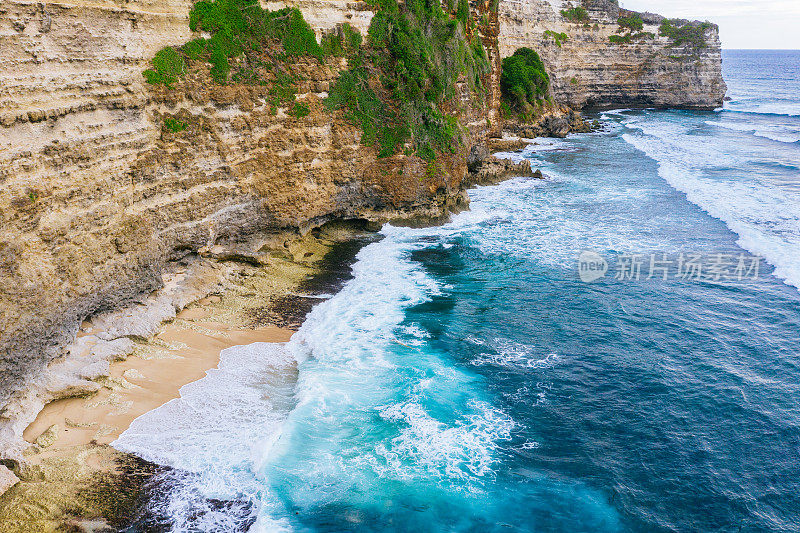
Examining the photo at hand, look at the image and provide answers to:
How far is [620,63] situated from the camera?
73000mm

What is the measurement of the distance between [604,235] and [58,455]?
23.3 m

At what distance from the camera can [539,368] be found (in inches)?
648

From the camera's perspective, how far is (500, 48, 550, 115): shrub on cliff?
165ft

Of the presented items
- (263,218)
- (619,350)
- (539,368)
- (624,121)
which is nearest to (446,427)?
(539,368)

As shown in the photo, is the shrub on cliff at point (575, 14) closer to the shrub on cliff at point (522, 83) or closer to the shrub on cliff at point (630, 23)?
the shrub on cliff at point (630, 23)

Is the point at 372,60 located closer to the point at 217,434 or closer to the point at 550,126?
the point at 217,434

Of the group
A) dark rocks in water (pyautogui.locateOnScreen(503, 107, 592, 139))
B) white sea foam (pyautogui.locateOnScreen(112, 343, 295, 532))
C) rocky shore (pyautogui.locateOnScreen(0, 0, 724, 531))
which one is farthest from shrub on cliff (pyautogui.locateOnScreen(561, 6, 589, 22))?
white sea foam (pyautogui.locateOnScreen(112, 343, 295, 532))

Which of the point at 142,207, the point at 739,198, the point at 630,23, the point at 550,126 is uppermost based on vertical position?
the point at 630,23

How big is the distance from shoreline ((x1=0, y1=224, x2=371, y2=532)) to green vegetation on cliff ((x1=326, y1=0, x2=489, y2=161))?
639cm

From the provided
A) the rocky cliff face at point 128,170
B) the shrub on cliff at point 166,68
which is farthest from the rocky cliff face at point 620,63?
the shrub on cliff at point 166,68

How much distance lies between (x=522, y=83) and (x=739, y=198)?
938 inches

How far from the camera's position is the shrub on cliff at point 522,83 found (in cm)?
5028

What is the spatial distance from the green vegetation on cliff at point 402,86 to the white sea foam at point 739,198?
14.5m

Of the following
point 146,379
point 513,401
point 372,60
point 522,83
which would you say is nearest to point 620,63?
point 522,83
